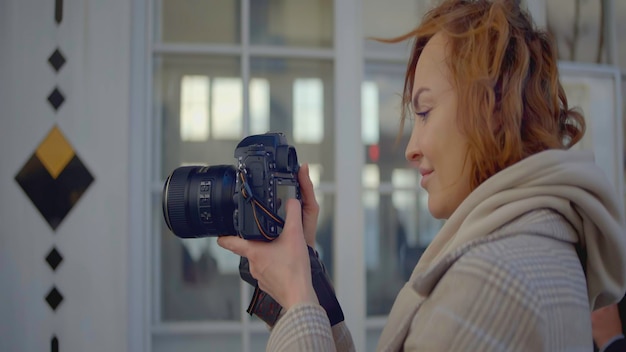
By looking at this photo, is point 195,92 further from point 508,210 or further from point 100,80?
point 508,210

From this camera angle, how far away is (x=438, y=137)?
0.78m

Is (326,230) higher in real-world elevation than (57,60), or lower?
lower

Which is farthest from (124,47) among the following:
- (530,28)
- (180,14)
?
(530,28)

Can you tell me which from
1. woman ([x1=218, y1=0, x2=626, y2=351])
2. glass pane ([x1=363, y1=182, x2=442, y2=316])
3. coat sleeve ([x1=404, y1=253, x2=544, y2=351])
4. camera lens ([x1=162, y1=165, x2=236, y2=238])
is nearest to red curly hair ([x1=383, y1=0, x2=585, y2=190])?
woman ([x1=218, y1=0, x2=626, y2=351])

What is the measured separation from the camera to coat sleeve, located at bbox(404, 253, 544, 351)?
1.89ft

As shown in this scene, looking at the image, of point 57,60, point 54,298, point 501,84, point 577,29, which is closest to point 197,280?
point 54,298

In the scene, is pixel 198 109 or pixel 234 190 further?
pixel 198 109

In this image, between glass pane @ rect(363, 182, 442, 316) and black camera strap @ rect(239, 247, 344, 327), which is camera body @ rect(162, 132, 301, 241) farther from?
glass pane @ rect(363, 182, 442, 316)

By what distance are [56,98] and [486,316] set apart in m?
1.67

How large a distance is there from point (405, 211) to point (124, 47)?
1.20 m

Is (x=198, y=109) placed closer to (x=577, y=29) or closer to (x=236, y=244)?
(x=236, y=244)

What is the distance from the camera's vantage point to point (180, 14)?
2037mm

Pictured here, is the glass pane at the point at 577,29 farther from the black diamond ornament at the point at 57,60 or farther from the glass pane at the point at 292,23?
the black diamond ornament at the point at 57,60

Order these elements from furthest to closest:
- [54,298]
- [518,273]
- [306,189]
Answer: [54,298] → [306,189] → [518,273]
